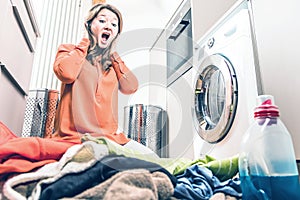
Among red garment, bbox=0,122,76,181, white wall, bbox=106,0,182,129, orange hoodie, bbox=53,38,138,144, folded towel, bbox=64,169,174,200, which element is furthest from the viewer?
white wall, bbox=106,0,182,129

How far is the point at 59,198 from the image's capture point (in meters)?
0.47

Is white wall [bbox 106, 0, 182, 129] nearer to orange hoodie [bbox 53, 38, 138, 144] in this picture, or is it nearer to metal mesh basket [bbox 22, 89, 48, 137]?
orange hoodie [bbox 53, 38, 138, 144]

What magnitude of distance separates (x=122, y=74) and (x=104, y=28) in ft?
→ 0.86

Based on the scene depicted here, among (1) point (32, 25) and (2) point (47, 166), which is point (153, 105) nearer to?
(1) point (32, 25)

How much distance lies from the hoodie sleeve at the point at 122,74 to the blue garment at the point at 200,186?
28.3 inches

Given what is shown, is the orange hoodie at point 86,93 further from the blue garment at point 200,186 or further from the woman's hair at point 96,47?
the blue garment at point 200,186

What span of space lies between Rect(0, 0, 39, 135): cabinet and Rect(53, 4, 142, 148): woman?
203 millimetres

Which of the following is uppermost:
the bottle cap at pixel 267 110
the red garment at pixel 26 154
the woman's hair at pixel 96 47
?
the woman's hair at pixel 96 47

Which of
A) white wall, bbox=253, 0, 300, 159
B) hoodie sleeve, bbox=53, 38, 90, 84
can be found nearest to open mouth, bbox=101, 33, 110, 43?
hoodie sleeve, bbox=53, 38, 90, 84

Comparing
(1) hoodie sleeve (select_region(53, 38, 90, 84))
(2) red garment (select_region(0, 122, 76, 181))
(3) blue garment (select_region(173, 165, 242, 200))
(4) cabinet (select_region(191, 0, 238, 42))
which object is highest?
Answer: (4) cabinet (select_region(191, 0, 238, 42))

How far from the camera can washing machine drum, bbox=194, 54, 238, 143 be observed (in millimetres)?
1114

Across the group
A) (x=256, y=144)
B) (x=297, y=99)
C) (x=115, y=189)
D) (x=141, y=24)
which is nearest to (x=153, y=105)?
(x=141, y=24)

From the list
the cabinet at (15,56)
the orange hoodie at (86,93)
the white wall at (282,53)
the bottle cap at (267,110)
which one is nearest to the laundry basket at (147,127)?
the orange hoodie at (86,93)

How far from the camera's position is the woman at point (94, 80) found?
45.1 inches
